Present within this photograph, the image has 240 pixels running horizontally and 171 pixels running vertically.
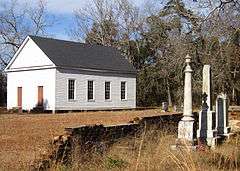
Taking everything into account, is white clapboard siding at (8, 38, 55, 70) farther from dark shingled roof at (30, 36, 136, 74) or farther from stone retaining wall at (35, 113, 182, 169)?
stone retaining wall at (35, 113, 182, 169)

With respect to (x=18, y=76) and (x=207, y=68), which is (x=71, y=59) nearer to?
(x=18, y=76)

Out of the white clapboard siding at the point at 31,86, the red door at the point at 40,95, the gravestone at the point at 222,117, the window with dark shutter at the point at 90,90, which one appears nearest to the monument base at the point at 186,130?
the gravestone at the point at 222,117

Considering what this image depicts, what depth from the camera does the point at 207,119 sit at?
17094 mm

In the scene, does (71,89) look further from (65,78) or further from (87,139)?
(87,139)

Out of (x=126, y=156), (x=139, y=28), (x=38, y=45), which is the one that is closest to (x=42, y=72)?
(x=38, y=45)

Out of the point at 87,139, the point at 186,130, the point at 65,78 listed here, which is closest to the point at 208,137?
the point at 186,130

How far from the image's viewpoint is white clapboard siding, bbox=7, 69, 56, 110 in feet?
135

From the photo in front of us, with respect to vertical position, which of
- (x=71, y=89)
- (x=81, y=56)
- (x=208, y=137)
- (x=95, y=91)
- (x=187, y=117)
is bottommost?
(x=208, y=137)

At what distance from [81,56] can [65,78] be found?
13.8 feet

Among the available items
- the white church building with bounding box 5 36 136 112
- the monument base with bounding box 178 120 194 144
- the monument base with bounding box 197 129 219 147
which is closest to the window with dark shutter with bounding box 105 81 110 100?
the white church building with bounding box 5 36 136 112

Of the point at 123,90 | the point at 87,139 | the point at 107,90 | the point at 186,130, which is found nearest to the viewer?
the point at 87,139

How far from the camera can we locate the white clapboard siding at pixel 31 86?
135 ft

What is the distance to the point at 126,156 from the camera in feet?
35.1

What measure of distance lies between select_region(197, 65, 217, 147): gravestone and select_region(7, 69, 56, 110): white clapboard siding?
2485 centimetres
